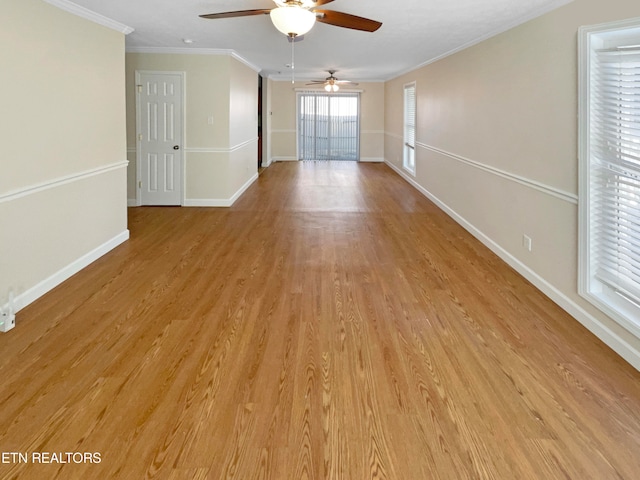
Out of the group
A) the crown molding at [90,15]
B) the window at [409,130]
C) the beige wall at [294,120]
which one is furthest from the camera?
the beige wall at [294,120]

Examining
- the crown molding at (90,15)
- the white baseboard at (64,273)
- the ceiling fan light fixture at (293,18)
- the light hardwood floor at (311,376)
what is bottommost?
the light hardwood floor at (311,376)

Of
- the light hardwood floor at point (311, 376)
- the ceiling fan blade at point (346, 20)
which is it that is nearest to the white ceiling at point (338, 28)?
the ceiling fan blade at point (346, 20)

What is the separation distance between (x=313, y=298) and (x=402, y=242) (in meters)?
2.06

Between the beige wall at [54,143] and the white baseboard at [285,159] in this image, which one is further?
the white baseboard at [285,159]

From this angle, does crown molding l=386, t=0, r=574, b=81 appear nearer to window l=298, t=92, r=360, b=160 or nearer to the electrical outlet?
the electrical outlet

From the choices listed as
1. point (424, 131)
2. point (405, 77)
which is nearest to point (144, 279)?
point (424, 131)

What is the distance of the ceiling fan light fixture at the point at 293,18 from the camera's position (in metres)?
3.00

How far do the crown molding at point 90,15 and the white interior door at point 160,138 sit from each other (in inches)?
79.7

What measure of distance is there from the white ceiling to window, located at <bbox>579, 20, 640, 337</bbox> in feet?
2.58

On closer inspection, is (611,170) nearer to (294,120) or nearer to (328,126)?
(294,120)

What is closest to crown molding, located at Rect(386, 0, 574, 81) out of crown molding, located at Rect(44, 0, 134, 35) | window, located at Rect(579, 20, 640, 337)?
window, located at Rect(579, 20, 640, 337)

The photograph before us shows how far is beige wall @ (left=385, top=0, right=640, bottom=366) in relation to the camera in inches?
137

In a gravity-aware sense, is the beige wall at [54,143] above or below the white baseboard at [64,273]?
above

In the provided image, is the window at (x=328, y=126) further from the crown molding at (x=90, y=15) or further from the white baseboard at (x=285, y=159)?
the crown molding at (x=90, y=15)
